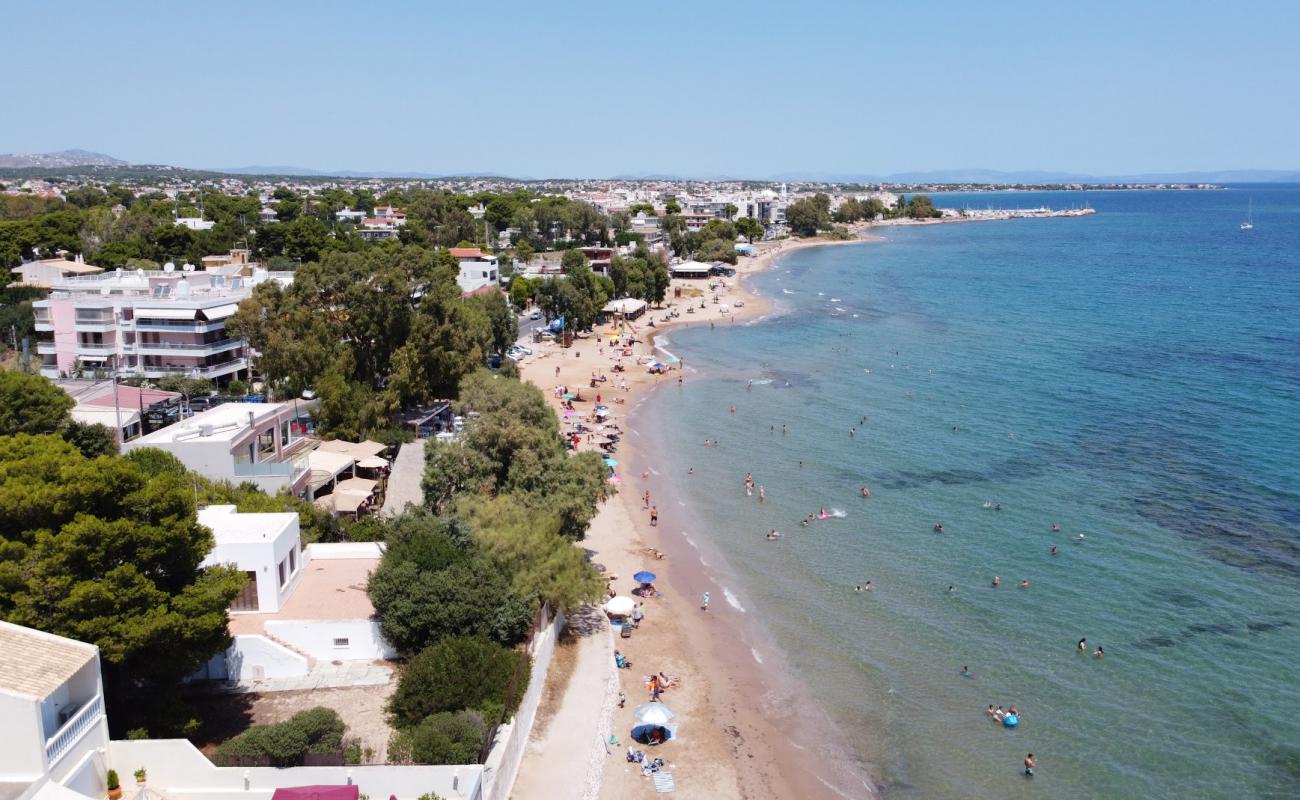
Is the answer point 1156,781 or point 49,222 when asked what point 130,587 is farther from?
point 49,222

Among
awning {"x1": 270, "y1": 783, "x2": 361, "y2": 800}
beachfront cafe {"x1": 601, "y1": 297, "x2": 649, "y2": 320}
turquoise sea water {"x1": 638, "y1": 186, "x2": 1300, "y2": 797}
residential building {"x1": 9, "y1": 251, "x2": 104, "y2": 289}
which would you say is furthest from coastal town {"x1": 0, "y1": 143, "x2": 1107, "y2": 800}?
beachfront cafe {"x1": 601, "y1": 297, "x2": 649, "y2": 320}

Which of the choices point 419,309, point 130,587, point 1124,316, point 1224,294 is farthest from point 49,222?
point 1224,294

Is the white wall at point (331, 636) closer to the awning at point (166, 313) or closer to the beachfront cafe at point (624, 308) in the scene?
the awning at point (166, 313)

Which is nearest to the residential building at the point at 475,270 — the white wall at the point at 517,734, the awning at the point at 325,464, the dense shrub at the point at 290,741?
the awning at the point at 325,464

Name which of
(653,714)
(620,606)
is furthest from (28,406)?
(653,714)

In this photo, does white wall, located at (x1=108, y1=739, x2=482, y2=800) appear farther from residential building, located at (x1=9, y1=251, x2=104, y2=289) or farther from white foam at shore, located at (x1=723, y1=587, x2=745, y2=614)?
residential building, located at (x1=9, y1=251, x2=104, y2=289)

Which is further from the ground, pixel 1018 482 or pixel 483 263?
pixel 483 263
